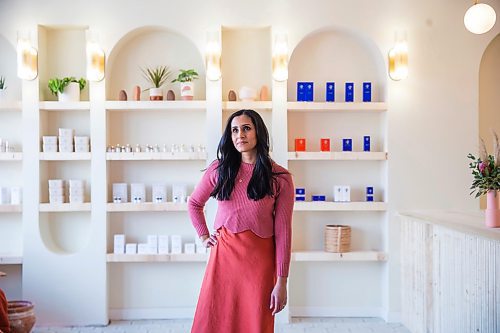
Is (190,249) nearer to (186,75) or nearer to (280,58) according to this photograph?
(186,75)

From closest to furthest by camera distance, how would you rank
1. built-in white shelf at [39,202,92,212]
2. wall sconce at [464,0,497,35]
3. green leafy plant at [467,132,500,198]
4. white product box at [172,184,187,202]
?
1. green leafy plant at [467,132,500,198]
2. wall sconce at [464,0,497,35]
3. built-in white shelf at [39,202,92,212]
4. white product box at [172,184,187,202]

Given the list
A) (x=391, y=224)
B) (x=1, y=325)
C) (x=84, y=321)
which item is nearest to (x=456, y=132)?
(x=391, y=224)

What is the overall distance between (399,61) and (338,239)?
151 cm

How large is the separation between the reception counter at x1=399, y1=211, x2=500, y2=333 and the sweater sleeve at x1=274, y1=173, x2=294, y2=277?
99 centimetres

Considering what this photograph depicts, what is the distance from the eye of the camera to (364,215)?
513 centimetres

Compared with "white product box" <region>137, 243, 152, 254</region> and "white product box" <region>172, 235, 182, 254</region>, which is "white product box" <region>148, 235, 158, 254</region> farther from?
"white product box" <region>172, 235, 182, 254</region>

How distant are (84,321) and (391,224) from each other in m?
2.60

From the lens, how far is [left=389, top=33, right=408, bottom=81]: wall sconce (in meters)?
4.79

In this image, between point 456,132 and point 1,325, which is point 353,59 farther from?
point 1,325

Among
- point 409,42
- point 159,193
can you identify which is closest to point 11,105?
point 159,193

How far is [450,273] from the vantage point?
11.4 feet

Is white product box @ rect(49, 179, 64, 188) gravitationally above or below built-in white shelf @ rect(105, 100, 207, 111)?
below

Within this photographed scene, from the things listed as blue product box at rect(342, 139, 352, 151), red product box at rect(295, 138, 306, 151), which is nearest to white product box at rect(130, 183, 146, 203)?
red product box at rect(295, 138, 306, 151)

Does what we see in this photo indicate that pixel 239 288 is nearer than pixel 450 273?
Yes
